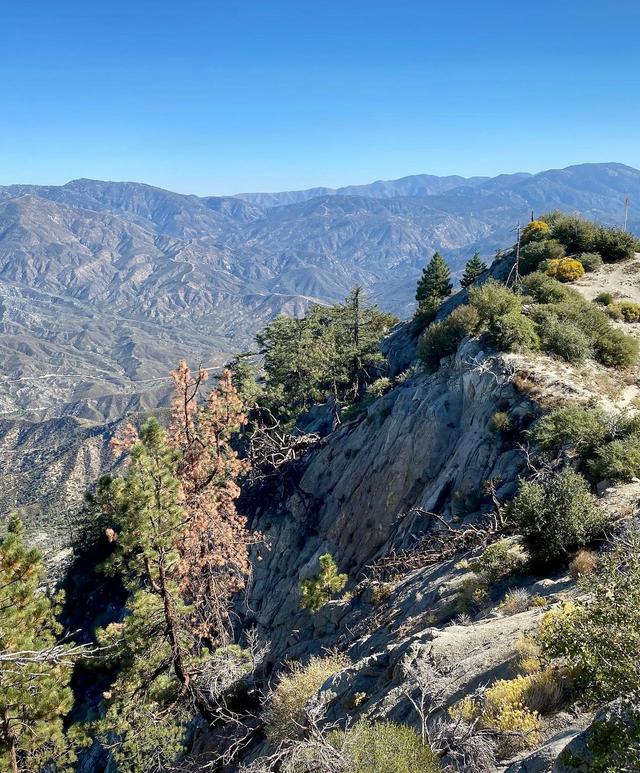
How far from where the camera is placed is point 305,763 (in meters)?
8.42

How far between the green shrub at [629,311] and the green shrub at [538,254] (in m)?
10.4

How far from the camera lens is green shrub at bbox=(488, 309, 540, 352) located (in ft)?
80.2

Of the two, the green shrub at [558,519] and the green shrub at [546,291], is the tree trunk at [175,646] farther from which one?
the green shrub at [546,291]

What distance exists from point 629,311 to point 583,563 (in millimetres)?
23187

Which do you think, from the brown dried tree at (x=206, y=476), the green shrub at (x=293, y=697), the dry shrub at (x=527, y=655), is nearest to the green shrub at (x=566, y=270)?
the brown dried tree at (x=206, y=476)

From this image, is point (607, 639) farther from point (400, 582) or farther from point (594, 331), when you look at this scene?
point (594, 331)

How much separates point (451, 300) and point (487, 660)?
40.1 metres

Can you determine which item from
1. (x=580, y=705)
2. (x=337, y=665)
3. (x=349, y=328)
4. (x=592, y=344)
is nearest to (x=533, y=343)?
(x=592, y=344)

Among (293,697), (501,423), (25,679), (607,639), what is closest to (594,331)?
(501,423)

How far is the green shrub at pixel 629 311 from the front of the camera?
99.4ft

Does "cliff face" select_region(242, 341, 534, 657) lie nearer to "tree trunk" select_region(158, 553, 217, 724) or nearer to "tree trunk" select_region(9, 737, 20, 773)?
"tree trunk" select_region(158, 553, 217, 724)

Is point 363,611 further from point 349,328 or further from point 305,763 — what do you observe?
point 349,328

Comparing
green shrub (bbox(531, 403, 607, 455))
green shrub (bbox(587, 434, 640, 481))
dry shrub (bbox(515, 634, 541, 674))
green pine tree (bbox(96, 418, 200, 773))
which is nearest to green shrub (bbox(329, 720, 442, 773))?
dry shrub (bbox(515, 634, 541, 674))

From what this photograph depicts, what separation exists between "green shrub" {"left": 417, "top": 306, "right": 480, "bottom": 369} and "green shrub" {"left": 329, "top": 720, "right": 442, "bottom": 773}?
22686 mm
